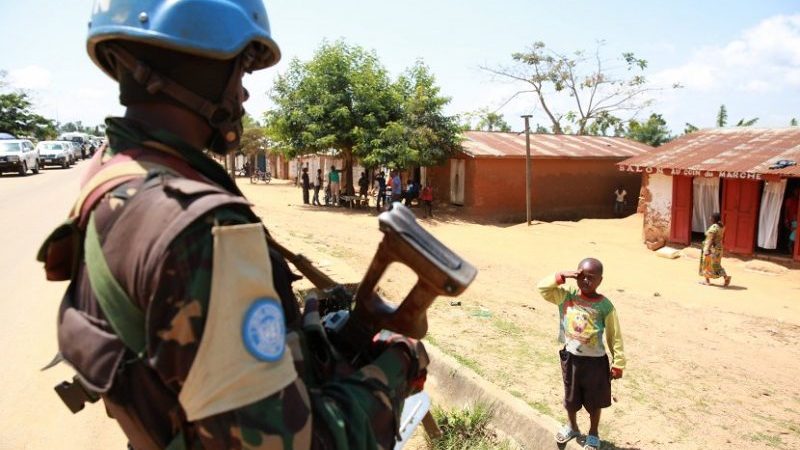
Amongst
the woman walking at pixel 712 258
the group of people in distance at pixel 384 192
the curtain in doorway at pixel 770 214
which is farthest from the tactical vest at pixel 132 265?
the group of people in distance at pixel 384 192

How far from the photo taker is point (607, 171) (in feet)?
73.4

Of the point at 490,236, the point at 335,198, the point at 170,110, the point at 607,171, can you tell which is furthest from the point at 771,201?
the point at 170,110

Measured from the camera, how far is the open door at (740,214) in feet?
42.8

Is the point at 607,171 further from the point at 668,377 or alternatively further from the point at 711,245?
the point at 668,377

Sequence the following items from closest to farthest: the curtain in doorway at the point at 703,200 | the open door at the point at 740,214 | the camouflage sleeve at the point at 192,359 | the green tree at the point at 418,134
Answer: the camouflage sleeve at the point at 192,359 < the open door at the point at 740,214 < the curtain in doorway at the point at 703,200 < the green tree at the point at 418,134

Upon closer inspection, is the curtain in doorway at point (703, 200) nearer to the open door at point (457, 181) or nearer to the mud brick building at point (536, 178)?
the mud brick building at point (536, 178)

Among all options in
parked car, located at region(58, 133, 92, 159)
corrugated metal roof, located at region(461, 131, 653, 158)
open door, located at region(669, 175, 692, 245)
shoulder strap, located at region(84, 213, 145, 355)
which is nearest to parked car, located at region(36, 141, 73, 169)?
parked car, located at region(58, 133, 92, 159)

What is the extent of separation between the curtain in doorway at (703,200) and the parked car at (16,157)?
24.3 metres

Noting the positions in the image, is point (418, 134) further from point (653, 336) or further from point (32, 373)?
point (32, 373)

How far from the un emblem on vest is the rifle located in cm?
33

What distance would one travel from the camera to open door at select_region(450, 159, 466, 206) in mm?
19792

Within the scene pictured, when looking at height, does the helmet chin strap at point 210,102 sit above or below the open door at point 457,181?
Result: above

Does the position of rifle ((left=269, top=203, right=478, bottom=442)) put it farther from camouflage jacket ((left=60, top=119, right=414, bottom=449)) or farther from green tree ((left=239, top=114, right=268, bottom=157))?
green tree ((left=239, top=114, right=268, bottom=157))

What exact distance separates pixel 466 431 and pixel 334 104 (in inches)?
647
